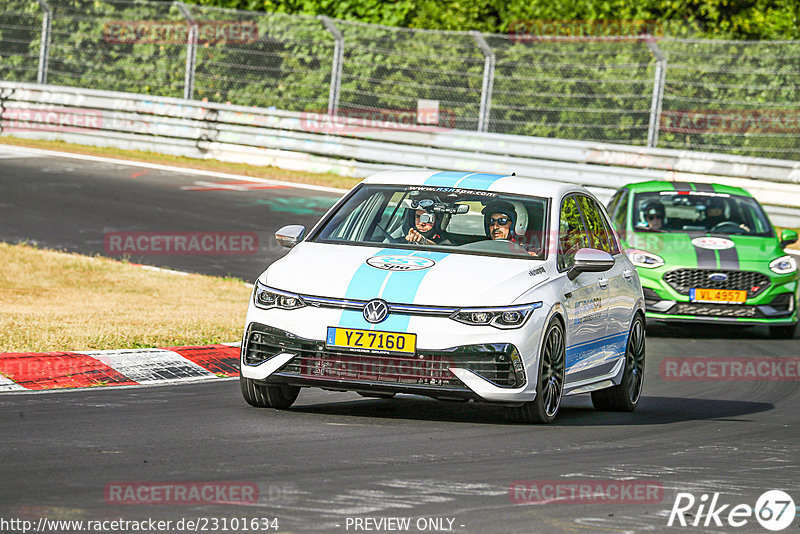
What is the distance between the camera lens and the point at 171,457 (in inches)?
273

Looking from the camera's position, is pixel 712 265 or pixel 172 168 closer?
pixel 712 265

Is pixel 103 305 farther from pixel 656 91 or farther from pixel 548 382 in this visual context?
pixel 656 91

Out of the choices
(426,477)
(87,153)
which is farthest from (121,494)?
(87,153)

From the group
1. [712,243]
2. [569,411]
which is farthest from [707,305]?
[569,411]

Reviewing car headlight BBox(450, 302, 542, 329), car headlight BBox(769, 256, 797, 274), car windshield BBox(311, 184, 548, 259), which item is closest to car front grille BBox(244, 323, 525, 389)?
car headlight BBox(450, 302, 542, 329)

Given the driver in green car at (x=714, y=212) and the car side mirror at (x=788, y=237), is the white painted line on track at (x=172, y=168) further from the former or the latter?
the car side mirror at (x=788, y=237)

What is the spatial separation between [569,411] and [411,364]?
2.18 m

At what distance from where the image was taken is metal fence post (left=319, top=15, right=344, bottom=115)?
83.4ft

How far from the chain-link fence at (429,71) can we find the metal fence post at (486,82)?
24 millimetres

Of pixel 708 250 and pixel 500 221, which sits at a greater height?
pixel 500 221

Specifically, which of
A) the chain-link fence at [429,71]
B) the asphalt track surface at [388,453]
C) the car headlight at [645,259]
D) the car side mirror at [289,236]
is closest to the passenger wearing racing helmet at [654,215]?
the car headlight at [645,259]

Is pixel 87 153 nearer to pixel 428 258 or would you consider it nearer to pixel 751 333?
pixel 751 333

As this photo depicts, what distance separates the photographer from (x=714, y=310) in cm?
1477

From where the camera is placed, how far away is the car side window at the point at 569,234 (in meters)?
9.23
